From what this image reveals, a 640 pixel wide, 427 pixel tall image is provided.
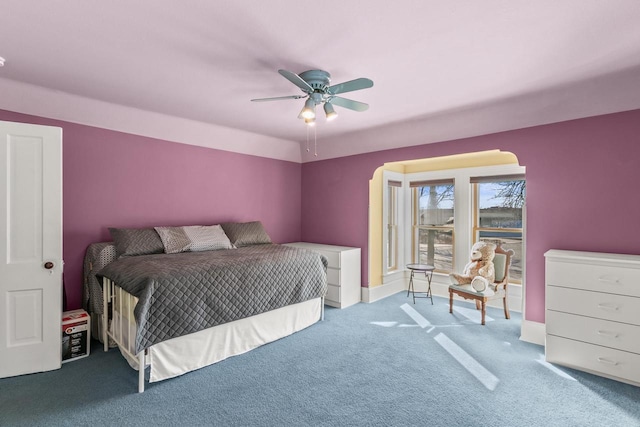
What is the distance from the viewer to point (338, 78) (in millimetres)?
2643

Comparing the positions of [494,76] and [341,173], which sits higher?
[494,76]

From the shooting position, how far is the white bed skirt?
239 cm

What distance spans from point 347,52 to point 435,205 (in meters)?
3.27

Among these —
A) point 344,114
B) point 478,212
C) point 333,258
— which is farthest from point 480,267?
point 344,114

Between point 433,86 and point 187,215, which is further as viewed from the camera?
point 187,215

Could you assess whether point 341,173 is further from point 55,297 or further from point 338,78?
point 55,297

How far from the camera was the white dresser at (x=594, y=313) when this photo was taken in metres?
→ 2.37

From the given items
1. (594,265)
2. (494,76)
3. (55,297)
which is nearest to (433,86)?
(494,76)

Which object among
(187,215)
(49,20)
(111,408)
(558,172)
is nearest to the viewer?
(49,20)

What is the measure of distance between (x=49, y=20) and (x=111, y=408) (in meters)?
2.38

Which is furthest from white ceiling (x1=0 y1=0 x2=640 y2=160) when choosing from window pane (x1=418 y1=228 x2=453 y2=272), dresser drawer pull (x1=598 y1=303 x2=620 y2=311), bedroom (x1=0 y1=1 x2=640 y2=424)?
window pane (x1=418 y1=228 x2=453 y2=272)

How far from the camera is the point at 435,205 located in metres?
4.90

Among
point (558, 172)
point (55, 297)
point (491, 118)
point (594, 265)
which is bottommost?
point (55, 297)

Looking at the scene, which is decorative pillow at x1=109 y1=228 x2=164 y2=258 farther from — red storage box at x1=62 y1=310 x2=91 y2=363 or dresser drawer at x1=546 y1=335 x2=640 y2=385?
dresser drawer at x1=546 y1=335 x2=640 y2=385
